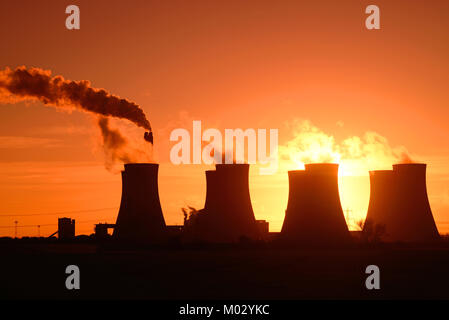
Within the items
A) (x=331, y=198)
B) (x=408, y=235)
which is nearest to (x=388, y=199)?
(x=408, y=235)

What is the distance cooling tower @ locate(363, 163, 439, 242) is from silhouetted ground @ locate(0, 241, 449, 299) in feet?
7.22

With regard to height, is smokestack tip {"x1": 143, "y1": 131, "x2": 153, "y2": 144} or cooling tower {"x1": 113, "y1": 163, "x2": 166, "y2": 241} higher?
smokestack tip {"x1": 143, "y1": 131, "x2": 153, "y2": 144}

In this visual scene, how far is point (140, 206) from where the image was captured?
34.2 meters

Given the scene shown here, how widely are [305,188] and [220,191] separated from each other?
208 inches

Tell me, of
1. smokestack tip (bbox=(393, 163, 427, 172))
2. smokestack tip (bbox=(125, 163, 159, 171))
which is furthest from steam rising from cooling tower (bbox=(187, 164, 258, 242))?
smokestack tip (bbox=(393, 163, 427, 172))

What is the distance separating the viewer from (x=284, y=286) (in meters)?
20.4

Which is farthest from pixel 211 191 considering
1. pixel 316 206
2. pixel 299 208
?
pixel 316 206

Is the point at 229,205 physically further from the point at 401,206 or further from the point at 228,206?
the point at 401,206

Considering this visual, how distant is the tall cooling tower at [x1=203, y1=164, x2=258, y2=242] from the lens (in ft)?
121

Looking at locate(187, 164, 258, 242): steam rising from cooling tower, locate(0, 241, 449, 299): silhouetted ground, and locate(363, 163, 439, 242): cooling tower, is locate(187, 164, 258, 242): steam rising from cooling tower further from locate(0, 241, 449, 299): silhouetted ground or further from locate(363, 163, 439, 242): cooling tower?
locate(363, 163, 439, 242): cooling tower

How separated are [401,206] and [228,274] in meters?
16.4

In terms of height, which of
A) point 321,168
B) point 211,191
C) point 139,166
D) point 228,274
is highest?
point 139,166
